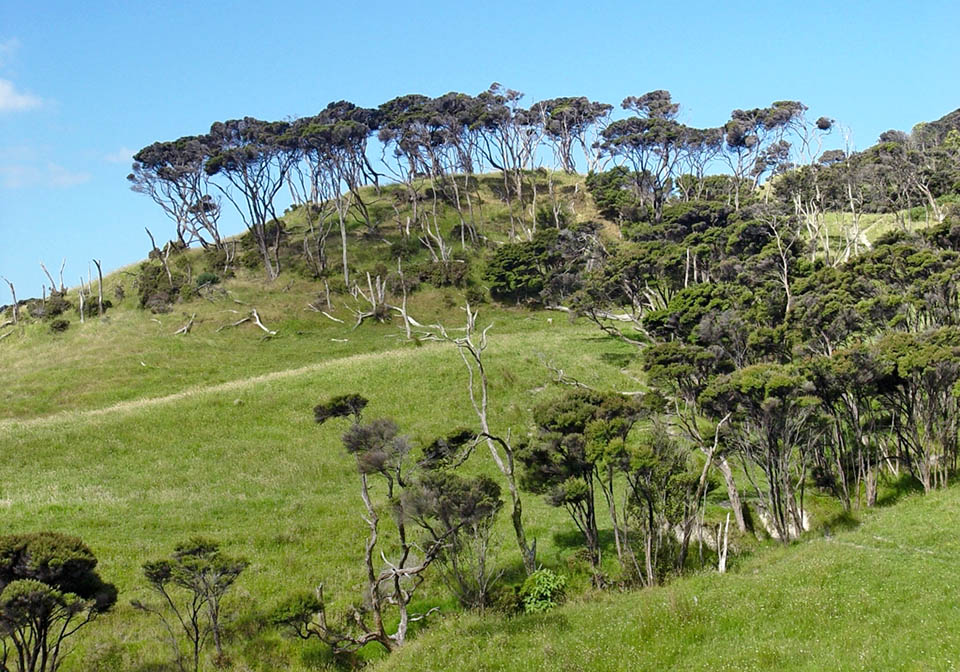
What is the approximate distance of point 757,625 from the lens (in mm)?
16750

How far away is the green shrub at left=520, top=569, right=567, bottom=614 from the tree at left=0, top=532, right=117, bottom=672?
10919mm

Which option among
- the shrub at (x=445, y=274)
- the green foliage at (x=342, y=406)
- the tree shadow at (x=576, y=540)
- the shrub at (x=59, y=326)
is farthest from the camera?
the shrub at (x=445, y=274)

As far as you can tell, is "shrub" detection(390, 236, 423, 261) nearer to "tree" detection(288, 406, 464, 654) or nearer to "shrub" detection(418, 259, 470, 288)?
"shrub" detection(418, 259, 470, 288)

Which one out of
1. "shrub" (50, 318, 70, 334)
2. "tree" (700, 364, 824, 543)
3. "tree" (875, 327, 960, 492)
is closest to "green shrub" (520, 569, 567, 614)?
"tree" (700, 364, 824, 543)

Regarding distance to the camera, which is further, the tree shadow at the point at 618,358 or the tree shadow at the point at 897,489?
the tree shadow at the point at 618,358

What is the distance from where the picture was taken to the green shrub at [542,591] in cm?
2070

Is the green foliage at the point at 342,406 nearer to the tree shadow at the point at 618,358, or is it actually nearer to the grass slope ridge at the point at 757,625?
the grass slope ridge at the point at 757,625

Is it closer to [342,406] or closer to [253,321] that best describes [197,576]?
[342,406]

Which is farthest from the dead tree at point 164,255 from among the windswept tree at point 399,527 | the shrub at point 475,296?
the windswept tree at point 399,527

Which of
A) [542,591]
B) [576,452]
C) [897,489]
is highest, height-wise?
[576,452]

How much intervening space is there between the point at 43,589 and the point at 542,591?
12.7m

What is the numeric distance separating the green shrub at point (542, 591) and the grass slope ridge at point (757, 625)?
649 mm

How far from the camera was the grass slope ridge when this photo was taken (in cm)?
1495

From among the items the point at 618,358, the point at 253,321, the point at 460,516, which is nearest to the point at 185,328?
the point at 253,321
